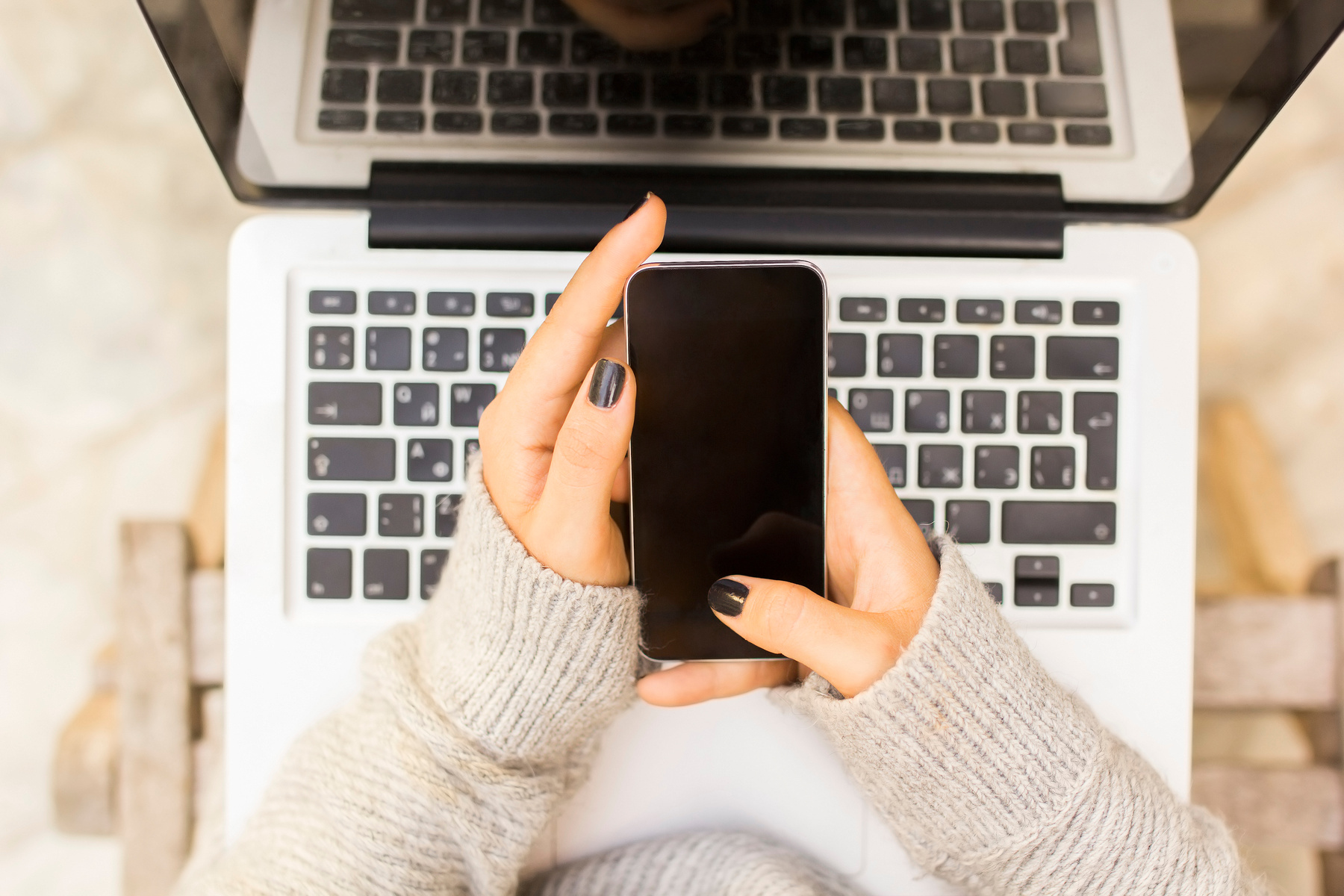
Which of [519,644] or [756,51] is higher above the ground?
[756,51]

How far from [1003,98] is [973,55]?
0.02 m

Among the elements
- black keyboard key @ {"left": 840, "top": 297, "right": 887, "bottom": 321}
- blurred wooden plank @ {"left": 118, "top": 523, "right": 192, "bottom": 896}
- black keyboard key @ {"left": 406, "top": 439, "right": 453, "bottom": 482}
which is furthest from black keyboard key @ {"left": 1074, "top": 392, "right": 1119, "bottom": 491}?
blurred wooden plank @ {"left": 118, "top": 523, "right": 192, "bottom": 896}

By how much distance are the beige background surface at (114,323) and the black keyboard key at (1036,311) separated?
0.37 m

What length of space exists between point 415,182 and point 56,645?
1.87 ft

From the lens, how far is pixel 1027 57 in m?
0.38

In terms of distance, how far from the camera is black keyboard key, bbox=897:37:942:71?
38 cm

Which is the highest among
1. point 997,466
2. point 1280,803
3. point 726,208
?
point 726,208

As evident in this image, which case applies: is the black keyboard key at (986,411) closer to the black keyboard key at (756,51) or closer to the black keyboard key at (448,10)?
the black keyboard key at (756,51)

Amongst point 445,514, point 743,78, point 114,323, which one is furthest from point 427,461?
point 114,323

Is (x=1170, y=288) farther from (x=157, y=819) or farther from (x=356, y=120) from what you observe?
(x=157, y=819)

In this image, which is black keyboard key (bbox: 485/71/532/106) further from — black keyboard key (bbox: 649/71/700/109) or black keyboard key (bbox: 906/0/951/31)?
black keyboard key (bbox: 906/0/951/31)

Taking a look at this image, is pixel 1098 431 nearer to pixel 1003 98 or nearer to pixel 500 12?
pixel 1003 98

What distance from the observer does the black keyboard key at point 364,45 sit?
36cm

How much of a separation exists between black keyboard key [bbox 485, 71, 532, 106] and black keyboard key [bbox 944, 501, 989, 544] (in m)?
0.28
